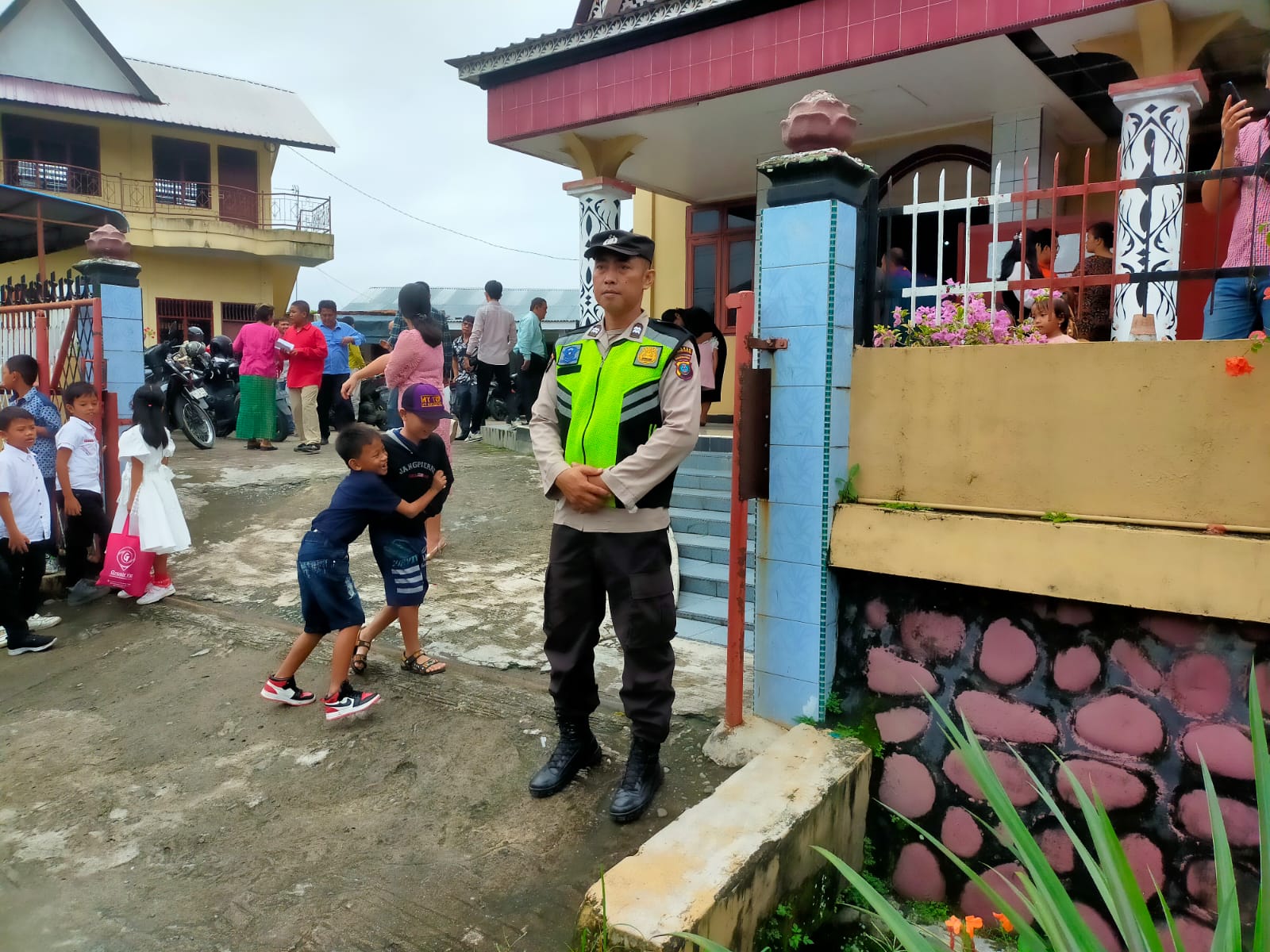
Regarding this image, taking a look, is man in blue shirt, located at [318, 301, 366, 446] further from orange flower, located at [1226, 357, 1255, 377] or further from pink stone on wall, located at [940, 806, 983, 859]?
orange flower, located at [1226, 357, 1255, 377]

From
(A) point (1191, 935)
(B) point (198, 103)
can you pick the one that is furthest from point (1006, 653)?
(B) point (198, 103)

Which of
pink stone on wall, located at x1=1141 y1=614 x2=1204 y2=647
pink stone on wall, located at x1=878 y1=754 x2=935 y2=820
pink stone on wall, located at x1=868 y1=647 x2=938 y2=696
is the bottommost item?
pink stone on wall, located at x1=878 y1=754 x2=935 y2=820

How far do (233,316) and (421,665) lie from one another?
62.9 feet

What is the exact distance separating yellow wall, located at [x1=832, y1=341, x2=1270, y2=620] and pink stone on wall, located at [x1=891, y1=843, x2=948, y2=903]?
1012mm

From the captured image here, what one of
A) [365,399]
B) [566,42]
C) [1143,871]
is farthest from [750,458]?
[365,399]

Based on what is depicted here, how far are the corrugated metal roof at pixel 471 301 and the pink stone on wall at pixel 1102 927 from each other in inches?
1001

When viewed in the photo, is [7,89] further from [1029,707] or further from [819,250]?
[1029,707]

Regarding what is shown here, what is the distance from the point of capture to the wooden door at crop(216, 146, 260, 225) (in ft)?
67.6

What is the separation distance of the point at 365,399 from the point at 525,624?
725 centimetres

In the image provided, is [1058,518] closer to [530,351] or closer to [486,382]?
[530,351]

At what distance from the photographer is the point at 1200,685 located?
274 centimetres

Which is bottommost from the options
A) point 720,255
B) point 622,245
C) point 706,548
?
point 706,548

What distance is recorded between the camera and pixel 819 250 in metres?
3.19

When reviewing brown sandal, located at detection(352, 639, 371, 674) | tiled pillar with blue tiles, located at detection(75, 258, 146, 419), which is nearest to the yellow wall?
brown sandal, located at detection(352, 639, 371, 674)
